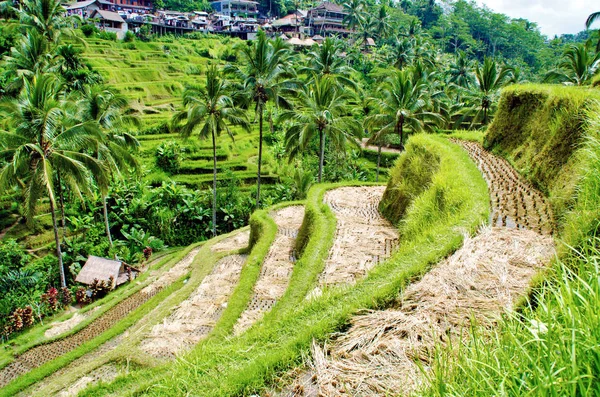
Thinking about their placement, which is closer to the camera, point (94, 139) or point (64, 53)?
point (94, 139)

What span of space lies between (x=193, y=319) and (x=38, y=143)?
8.30 m

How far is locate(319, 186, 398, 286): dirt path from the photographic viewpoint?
8.67 metres

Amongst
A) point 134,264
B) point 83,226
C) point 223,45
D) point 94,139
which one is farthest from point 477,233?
point 223,45

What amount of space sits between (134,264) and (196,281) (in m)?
9.26

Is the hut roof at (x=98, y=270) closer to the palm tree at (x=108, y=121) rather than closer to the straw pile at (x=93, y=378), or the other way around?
the palm tree at (x=108, y=121)

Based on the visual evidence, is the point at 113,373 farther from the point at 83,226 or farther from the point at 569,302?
the point at 83,226

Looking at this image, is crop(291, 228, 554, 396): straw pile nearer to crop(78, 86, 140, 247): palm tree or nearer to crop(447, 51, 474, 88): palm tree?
crop(78, 86, 140, 247): palm tree

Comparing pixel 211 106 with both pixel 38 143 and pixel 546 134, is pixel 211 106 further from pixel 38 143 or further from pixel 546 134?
pixel 546 134

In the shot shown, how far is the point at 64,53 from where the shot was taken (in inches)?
996

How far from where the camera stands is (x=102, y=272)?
682 inches

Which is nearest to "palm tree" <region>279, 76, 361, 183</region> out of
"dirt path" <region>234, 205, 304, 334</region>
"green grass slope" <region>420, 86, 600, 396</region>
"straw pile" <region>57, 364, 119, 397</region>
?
"dirt path" <region>234, 205, 304, 334</region>

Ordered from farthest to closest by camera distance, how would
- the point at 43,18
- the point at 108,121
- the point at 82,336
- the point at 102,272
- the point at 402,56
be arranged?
1. the point at 402,56
2. the point at 43,18
3. the point at 108,121
4. the point at 102,272
5. the point at 82,336

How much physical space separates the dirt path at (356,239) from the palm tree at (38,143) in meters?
8.41

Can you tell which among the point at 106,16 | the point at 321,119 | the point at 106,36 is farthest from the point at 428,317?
the point at 106,16
